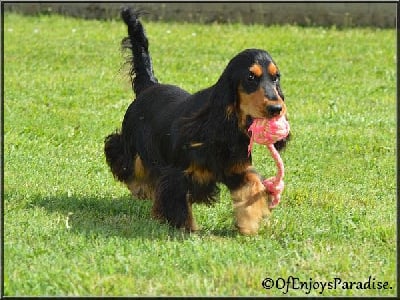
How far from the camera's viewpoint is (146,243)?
196 inches

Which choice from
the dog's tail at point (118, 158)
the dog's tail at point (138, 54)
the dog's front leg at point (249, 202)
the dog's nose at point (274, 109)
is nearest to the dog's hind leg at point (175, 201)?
the dog's front leg at point (249, 202)

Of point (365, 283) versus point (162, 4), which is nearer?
point (365, 283)

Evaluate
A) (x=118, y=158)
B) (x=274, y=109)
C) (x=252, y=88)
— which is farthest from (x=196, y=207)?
(x=274, y=109)

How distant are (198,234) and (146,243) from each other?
482mm

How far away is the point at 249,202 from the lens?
5.39 metres

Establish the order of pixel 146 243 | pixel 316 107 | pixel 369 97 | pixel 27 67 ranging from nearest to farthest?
pixel 146 243, pixel 316 107, pixel 369 97, pixel 27 67

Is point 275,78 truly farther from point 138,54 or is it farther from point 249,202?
point 138,54

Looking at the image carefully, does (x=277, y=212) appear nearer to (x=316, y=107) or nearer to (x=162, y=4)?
(x=316, y=107)

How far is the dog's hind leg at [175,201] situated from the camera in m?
5.42

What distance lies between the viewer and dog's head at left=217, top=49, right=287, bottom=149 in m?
5.00

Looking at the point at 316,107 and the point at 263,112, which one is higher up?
the point at 263,112

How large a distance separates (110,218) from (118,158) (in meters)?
1.01

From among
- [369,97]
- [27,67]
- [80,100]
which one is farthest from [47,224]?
[27,67]

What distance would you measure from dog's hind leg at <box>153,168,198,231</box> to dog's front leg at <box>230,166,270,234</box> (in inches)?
11.3
